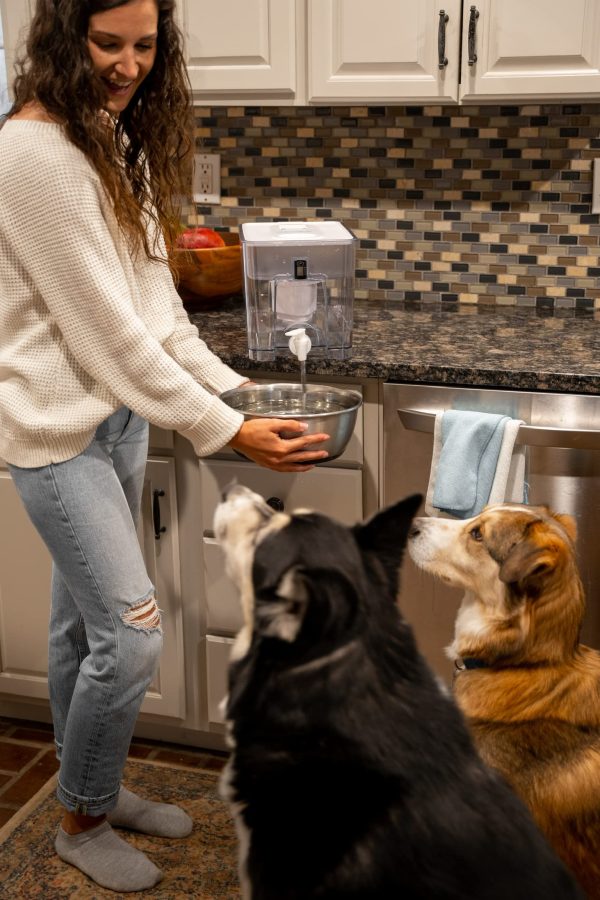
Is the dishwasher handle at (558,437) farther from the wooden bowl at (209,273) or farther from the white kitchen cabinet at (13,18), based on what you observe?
the white kitchen cabinet at (13,18)

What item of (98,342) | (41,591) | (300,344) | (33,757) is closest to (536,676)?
(300,344)

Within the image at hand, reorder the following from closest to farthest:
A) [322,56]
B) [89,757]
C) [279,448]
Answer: [279,448], [89,757], [322,56]

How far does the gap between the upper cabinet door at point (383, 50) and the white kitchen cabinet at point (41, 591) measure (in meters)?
1.03

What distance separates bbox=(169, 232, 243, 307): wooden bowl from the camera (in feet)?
8.61

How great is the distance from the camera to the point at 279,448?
1705 mm

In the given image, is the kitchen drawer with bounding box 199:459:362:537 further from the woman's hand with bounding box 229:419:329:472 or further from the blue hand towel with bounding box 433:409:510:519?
the woman's hand with bounding box 229:419:329:472

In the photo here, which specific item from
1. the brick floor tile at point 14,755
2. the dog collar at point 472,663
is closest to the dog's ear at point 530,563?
the dog collar at point 472,663

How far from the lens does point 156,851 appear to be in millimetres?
2207

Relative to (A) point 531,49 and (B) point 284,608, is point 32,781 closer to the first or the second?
(B) point 284,608

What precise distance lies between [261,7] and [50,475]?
4.55ft

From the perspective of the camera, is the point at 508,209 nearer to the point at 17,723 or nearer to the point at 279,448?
the point at 279,448

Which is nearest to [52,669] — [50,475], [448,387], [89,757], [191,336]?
[89,757]

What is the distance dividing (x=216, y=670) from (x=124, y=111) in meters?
1.37

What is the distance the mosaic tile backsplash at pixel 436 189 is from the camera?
8.82ft
